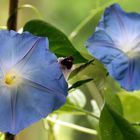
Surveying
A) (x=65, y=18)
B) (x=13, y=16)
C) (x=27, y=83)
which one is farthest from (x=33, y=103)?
(x=65, y=18)

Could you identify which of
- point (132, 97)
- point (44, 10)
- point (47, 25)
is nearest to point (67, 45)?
point (47, 25)

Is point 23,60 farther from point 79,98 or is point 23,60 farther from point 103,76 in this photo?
point 79,98

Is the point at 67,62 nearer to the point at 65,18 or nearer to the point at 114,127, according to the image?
the point at 114,127

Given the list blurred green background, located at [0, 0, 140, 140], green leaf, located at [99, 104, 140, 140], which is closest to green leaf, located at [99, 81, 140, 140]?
green leaf, located at [99, 104, 140, 140]

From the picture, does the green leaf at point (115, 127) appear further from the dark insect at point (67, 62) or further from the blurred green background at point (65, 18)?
the blurred green background at point (65, 18)

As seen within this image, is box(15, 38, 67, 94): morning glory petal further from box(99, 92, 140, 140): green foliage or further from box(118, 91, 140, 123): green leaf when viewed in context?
box(118, 91, 140, 123): green leaf

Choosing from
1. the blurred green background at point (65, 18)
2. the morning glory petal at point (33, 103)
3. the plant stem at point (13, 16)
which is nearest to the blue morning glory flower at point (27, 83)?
the morning glory petal at point (33, 103)
